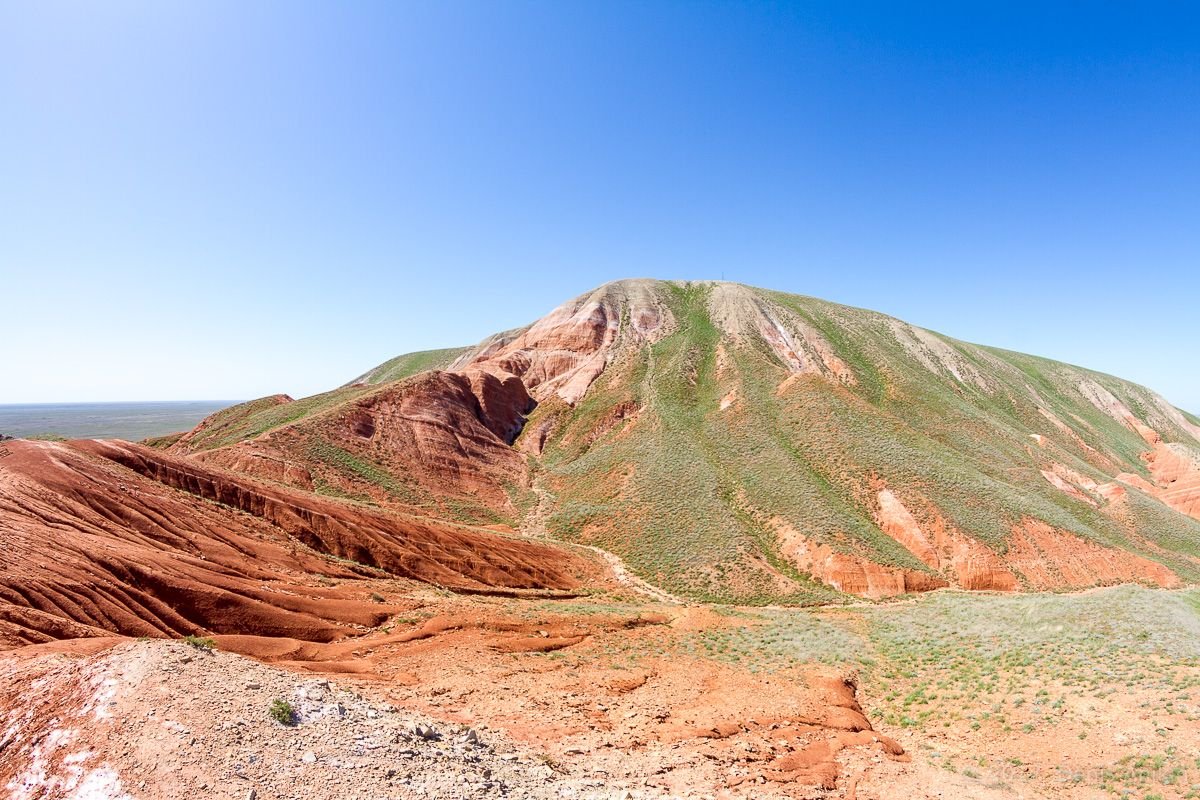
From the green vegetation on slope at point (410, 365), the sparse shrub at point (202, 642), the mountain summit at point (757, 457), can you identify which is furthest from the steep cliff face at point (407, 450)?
the green vegetation on slope at point (410, 365)

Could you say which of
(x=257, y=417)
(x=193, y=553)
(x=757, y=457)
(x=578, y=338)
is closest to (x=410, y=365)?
(x=578, y=338)

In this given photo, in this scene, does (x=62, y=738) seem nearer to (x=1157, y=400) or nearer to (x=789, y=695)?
(x=789, y=695)

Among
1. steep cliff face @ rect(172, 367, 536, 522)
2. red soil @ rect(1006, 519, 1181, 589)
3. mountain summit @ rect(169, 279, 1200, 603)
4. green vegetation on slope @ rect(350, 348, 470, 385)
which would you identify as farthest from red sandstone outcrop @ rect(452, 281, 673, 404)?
red soil @ rect(1006, 519, 1181, 589)

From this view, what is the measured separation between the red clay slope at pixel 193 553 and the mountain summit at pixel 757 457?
9946 mm

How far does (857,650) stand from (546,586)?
16453mm

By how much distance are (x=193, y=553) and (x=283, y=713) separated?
48.7 feet

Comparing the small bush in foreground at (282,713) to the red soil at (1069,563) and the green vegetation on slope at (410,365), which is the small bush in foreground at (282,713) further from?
the green vegetation on slope at (410,365)

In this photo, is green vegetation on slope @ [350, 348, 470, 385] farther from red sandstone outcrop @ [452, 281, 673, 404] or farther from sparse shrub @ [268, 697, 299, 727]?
sparse shrub @ [268, 697, 299, 727]

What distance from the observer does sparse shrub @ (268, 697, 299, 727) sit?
8.48 m

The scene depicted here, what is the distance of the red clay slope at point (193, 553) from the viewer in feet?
43.2

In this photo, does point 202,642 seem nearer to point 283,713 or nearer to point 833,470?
point 283,713

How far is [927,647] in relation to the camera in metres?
19.1

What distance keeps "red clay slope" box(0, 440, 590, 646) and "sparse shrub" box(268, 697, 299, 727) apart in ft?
22.2

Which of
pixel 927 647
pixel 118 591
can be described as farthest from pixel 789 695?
pixel 118 591
